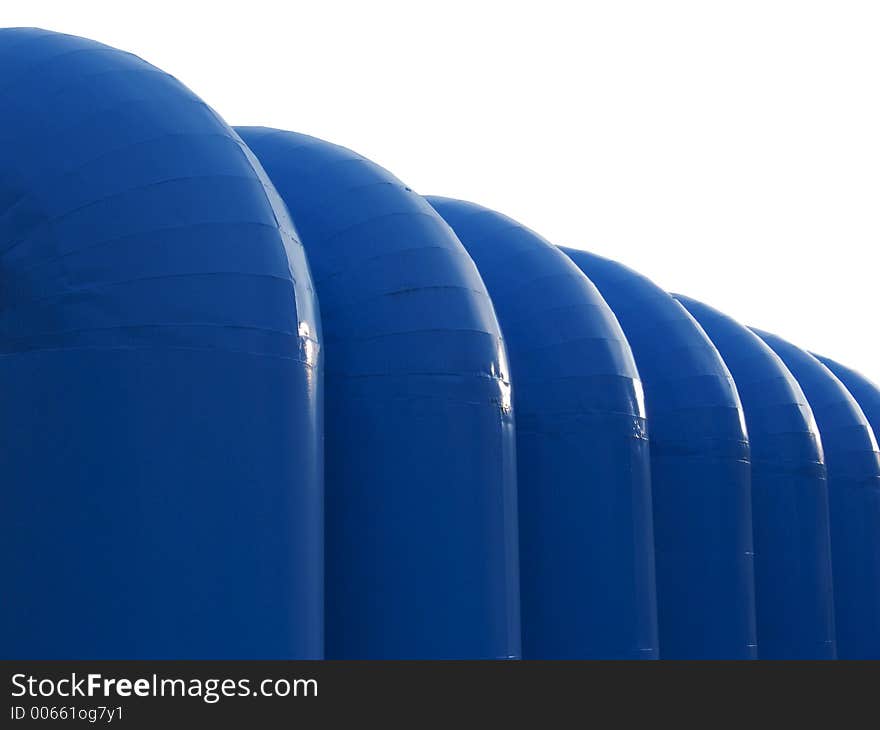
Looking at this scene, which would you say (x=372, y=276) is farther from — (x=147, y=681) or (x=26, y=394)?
(x=147, y=681)

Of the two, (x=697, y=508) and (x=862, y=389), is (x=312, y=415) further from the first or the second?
(x=862, y=389)

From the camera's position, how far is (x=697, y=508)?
17.8m

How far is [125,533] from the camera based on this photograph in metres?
9.61

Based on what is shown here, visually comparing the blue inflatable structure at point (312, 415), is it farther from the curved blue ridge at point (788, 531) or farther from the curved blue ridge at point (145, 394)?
the curved blue ridge at point (788, 531)

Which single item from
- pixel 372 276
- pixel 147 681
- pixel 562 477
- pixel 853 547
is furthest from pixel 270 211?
pixel 853 547

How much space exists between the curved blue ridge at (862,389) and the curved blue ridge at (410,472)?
17943mm

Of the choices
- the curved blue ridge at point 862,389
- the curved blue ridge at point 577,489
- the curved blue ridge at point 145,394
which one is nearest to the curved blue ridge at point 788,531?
the curved blue ridge at point 577,489

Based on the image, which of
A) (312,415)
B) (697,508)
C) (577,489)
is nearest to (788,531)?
(697,508)

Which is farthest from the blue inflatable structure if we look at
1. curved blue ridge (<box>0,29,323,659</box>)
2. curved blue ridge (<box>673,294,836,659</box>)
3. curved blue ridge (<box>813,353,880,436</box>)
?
curved blue ridge (<box>813,353,880,436</box>)

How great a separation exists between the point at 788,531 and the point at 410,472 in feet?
32.9

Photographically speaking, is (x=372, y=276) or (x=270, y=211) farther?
(x=372, y=276)

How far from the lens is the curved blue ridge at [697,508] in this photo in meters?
17.8

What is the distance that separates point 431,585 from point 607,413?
3.65 m

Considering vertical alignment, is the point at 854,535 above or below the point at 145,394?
above
